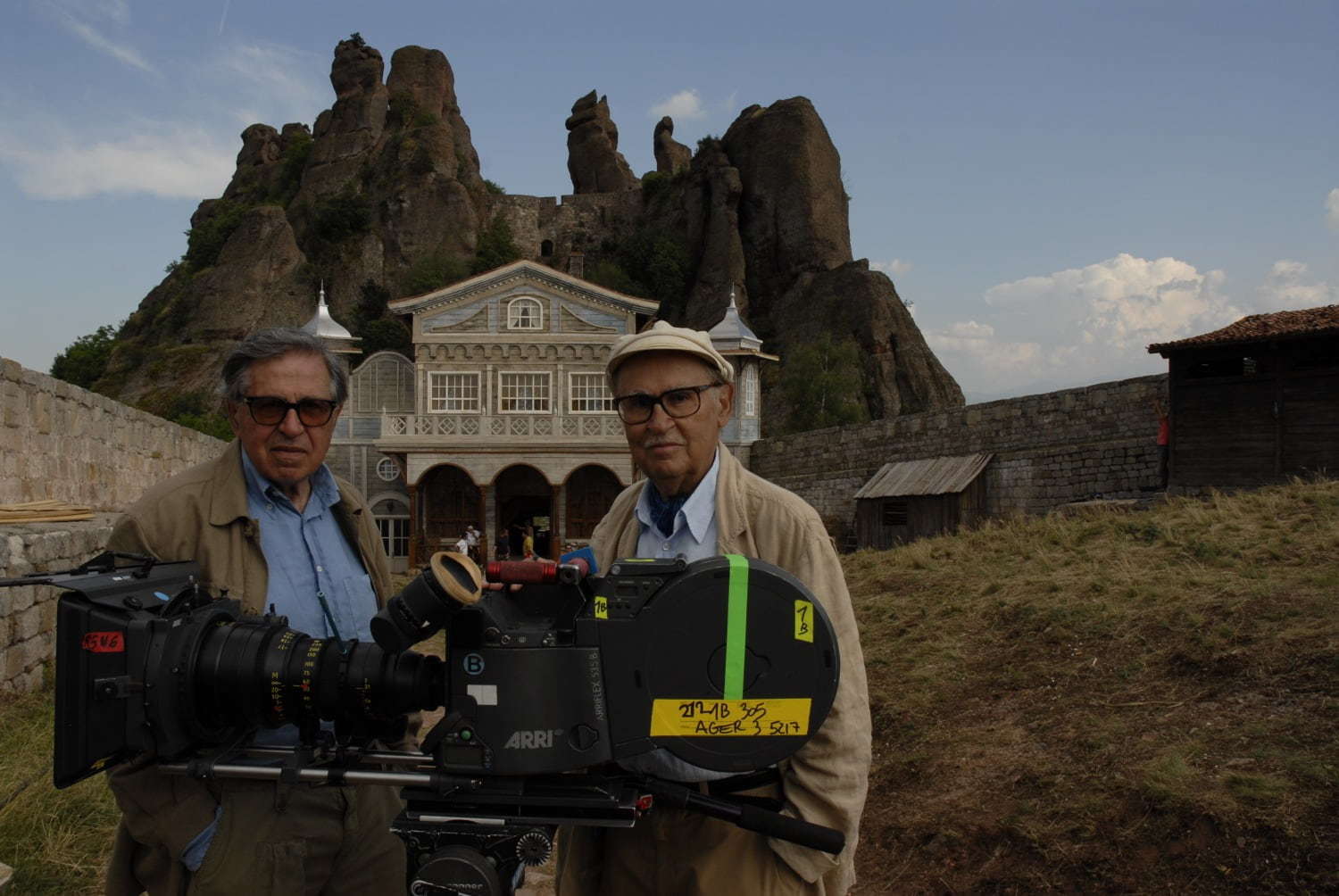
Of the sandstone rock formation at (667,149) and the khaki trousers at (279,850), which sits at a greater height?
the sandstone rock formation at (667,149)

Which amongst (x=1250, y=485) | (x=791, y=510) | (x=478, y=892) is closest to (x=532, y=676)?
(x=478, y=892)

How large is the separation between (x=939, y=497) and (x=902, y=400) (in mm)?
22928

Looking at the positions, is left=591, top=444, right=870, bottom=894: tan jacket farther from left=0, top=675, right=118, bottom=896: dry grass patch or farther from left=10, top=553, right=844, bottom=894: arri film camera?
left=0, top=675, right=118, bottom=896: dry grass patch

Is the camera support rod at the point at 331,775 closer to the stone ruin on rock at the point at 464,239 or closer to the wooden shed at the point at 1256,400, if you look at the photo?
the wooden shed at the point at 1256,400

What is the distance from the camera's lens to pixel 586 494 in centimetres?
2464

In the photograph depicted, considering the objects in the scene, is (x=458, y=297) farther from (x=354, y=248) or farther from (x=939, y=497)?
(x=354, y=248)

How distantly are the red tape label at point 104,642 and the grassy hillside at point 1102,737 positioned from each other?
2518 mm

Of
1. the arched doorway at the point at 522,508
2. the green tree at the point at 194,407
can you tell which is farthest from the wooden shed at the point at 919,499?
the green tree at the point at 194,407

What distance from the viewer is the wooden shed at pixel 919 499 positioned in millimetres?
15992

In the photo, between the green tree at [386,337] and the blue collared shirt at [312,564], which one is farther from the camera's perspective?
the green tree at [386,337]

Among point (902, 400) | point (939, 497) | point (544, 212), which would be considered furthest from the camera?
point (544, 212)

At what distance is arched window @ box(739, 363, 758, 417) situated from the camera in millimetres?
24297

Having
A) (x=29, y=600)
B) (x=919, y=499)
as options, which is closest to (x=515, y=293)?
(x=919, y=499)

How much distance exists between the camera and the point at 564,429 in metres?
23.4
